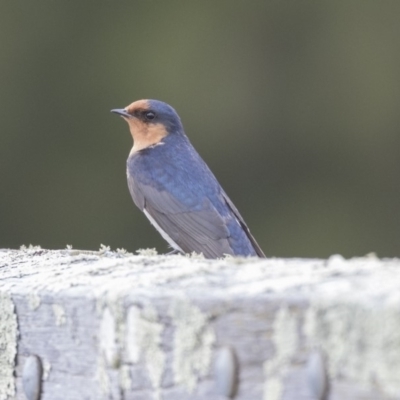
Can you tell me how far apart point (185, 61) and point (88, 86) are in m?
0.63

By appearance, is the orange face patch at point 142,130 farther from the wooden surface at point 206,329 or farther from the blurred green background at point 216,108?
the wooden surface at point 206,329

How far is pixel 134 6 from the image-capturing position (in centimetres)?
743

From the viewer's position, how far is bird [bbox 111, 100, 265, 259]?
373 cm

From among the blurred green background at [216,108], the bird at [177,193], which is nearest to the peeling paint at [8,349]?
the bird at [177,193]

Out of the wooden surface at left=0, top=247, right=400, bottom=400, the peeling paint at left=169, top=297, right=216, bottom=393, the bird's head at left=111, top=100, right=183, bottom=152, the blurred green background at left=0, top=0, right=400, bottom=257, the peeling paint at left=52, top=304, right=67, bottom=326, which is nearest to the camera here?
the wooden surface at left=0, top=247, right=400, bottom=400

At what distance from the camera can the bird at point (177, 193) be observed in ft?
12.2

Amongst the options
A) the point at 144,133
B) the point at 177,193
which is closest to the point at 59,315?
the point at 177,193

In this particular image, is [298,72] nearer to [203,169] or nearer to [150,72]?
[150,72]

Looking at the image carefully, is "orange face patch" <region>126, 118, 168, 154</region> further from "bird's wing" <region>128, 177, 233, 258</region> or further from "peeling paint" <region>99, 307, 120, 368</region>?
"peeling paint" <region>99, 307, 120, 368</region>

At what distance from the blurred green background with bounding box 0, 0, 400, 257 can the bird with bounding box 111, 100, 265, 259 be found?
231cm

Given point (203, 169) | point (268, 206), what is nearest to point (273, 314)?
point (203, 169)

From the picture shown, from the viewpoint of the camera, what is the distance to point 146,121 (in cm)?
444

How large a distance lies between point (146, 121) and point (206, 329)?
3331 millimetres

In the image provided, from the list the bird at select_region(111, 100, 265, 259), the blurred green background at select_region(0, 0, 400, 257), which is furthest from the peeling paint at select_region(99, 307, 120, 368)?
the blurred green background at select_region(0, 0, 400, 257)
